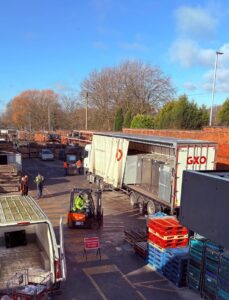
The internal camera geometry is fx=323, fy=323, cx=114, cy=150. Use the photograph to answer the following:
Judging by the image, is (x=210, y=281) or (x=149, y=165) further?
(x=149, y=165)

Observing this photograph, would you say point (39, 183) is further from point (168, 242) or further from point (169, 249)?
point (169, 249)

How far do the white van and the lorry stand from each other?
6846 millimetres

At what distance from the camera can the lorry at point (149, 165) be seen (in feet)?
47.6

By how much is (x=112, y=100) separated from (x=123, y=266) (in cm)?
5194

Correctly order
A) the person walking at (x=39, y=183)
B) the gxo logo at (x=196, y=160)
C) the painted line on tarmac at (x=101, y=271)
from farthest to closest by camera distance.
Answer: the person walking at (x=39, y=183) < the gxo logo at (x=196, y=160) < the painted line on tarmac at (x=101, y=271)

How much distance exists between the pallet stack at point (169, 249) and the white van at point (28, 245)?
3550 mm

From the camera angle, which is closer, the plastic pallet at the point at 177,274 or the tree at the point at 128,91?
the plastic pallet at the point at 177,274

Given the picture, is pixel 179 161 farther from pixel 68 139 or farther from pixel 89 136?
pixel 68 139

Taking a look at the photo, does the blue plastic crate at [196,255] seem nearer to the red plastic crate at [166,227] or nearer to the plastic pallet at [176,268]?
the plastic pallet at [176,268]

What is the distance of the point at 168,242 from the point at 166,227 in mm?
467

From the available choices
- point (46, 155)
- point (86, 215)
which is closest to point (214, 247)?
point (86, 215)

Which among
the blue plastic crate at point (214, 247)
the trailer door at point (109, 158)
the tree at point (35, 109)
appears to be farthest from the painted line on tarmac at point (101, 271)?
the tree at point (35, 109)

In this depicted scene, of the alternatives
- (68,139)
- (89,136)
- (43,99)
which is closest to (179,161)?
(89,136)

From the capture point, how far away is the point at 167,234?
33.3 ft
